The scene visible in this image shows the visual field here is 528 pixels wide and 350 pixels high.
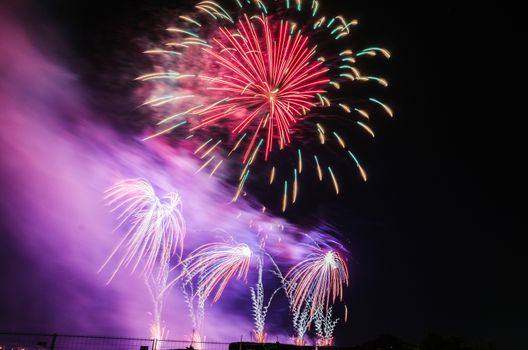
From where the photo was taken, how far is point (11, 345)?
14672mm

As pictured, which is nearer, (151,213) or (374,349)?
(374,349)

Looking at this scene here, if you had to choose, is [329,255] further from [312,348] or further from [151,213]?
[151,213]

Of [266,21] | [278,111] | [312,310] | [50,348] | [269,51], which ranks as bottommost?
[50,348]

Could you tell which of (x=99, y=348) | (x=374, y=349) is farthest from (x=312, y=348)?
(x=99, y=348)

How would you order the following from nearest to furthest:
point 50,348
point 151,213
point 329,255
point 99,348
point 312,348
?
point 50,348, point 99,348, point 312,348, point 151,213, point 329,255

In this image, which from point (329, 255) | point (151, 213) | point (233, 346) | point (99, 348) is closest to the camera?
point (99, 348)

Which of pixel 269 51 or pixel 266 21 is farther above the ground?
pixel 266 21

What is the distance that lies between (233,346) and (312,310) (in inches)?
447

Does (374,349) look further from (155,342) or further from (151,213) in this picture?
(151,213)

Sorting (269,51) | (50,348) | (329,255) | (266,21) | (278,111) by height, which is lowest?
(50,348)

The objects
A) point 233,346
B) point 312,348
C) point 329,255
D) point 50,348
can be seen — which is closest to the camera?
point 50,348

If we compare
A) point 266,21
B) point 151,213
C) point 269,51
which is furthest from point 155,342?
point 266,21

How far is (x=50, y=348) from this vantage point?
14.1m

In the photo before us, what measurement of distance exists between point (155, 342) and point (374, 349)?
33.4ft
